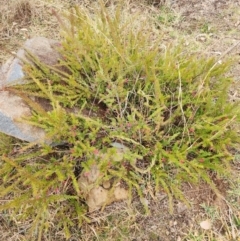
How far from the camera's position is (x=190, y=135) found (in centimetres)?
195

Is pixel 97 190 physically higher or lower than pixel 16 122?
lower

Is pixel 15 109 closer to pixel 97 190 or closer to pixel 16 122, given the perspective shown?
pixel 16 122

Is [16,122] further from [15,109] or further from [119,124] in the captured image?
[119,124]

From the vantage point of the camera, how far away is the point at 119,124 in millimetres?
1918

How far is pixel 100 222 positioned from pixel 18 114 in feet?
2.56

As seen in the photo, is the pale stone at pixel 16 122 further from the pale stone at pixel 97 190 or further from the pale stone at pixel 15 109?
the pale stone at pixel 97 190

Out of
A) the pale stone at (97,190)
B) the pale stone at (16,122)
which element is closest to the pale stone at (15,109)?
the pale stone at (16,122)

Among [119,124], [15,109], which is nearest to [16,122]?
[15,109]

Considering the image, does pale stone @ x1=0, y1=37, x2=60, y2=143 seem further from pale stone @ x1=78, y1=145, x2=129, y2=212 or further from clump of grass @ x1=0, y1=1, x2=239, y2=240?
pale stone @ x1=78, y1=145, x2=129, y2=212

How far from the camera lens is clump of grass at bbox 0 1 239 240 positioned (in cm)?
183

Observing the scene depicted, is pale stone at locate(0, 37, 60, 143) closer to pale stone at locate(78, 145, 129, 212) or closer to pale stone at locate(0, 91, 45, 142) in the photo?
pale stone at locate(0, 91, 45, 142)

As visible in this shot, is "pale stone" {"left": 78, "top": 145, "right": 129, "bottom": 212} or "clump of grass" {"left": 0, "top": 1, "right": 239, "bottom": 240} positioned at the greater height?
"clump of grass" {"left": 0, "top": 1, "right": 239, "bottom": 240}

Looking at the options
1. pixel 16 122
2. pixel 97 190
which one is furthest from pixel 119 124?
pixel 16 122

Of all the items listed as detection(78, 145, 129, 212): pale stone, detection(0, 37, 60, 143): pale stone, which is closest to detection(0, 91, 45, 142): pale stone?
detection(0, 37, 60, 143): pale stone
